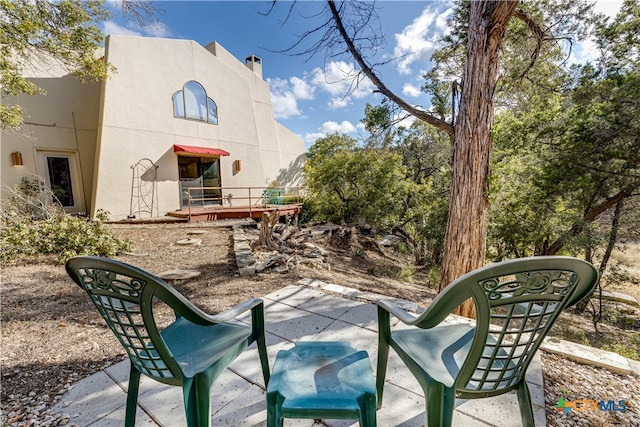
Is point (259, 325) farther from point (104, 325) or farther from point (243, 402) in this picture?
point (104, 325)

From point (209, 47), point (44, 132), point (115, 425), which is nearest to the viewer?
point (115, 425)

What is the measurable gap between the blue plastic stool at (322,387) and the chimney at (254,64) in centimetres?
1399

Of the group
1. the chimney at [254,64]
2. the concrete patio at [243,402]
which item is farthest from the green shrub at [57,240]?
the chimney at [254,64]

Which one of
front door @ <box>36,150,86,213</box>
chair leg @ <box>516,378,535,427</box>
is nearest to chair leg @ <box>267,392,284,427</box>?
chair leg @ <box>516,378,535,427</box>

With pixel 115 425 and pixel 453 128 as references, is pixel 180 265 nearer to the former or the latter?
pixel 115 425

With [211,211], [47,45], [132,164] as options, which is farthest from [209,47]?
[47,45]

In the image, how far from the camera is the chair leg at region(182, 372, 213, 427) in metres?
1.04

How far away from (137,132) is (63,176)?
2.47 m

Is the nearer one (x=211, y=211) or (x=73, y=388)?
(x=73, y=388)

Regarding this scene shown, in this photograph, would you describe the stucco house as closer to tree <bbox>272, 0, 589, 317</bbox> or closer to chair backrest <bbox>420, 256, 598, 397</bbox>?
tree <bbox>272, 0, 589, 317</bbox>

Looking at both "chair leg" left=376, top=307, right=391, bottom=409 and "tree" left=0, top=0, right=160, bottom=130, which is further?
"tree" left=0, top=0, right=160, bottom=130

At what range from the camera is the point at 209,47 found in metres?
10.7

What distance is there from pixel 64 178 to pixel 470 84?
10.6 meters

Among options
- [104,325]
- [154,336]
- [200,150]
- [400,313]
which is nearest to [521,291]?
[400,313]
